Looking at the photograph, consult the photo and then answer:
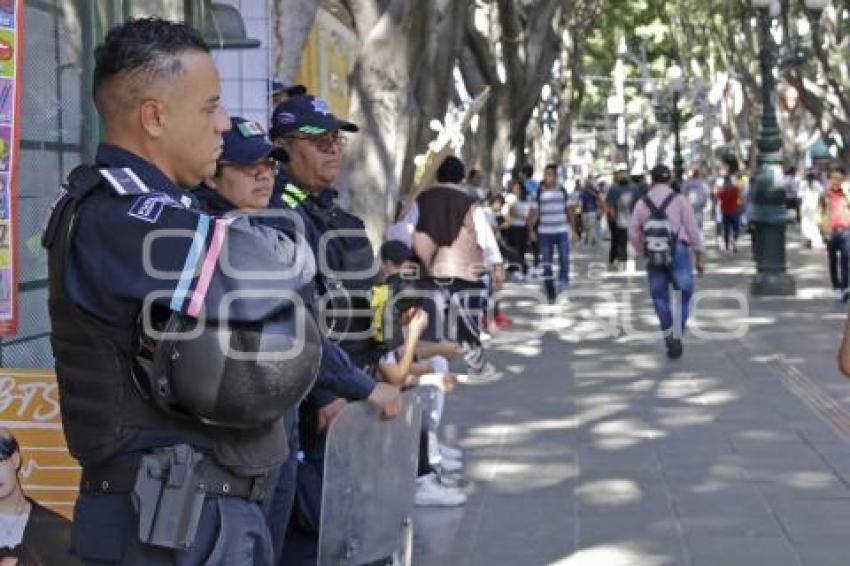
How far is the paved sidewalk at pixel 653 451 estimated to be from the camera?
276 inches

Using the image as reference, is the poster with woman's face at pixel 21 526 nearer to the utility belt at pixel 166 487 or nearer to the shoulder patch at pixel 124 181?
the utility belt at pixel 166 487

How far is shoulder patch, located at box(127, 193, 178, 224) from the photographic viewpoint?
9.34 feet

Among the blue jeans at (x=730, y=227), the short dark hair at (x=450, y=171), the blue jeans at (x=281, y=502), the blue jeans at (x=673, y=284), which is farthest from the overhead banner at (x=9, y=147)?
the blue jeans at (x=730, y=227)

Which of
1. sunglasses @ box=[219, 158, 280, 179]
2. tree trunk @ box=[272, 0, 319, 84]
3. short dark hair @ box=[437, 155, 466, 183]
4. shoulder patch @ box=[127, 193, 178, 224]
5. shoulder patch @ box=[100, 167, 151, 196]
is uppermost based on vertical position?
tree trunk @ box=[272, 0, 319, 84]

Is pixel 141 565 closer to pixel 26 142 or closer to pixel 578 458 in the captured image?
pixel 26 142

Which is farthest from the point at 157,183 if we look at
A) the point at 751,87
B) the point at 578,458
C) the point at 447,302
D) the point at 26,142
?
the point at 751,87

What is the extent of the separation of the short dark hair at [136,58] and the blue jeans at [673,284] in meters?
11.0

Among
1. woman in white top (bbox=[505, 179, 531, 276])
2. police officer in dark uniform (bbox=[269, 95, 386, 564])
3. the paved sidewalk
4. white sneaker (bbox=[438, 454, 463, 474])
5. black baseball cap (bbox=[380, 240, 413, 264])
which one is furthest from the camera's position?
woman in white top (bbox=[505, 179, 531, 276])

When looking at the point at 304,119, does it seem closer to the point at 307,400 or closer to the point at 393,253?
the point at 307,400

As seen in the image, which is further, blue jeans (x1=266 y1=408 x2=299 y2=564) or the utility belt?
blue jeans (x1=266 y1=408 x2=299 y2=564)

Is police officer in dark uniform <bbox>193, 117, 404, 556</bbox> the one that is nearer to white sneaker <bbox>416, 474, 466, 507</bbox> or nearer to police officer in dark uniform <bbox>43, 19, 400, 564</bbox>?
police officer in dark uniform <bbox>43, 19, 400, 564</bbox>

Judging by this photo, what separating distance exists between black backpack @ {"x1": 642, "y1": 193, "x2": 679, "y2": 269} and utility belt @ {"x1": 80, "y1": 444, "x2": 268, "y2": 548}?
429 inches

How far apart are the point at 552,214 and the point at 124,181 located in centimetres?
1701

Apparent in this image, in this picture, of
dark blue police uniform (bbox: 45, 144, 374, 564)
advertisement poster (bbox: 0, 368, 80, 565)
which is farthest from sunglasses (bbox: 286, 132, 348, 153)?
dark blue police uniform (bbox: 45, 144, 374, 564)
